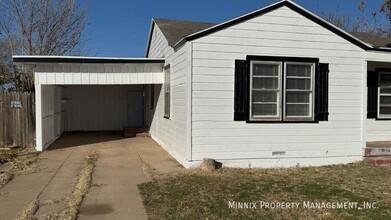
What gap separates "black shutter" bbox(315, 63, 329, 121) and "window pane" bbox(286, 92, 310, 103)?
0.79 feet

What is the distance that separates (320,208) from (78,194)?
4.08 metres

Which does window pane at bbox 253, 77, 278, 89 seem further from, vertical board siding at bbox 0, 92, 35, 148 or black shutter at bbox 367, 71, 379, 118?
vertical board siding at bbox 0, 92, 35, 148

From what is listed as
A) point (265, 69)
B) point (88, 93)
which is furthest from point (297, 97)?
point (88, 93)

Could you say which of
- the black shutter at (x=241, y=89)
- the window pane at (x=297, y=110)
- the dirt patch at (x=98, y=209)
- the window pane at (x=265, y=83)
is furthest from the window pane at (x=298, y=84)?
the dirt patch at (x=98, y=209)

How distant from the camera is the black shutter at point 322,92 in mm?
9047

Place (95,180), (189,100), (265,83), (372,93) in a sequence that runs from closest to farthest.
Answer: (95,180)
(189,100)
(265,83)
(372,93)

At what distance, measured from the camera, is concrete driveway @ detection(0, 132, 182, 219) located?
560cm

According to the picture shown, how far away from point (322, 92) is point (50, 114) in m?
9.14

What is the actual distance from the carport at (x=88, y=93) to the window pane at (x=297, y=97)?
4.64m

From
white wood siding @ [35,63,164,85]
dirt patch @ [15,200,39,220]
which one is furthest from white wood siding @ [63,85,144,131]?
dirt patch @ [15,200,39,220]

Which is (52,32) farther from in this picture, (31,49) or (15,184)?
(15,184)

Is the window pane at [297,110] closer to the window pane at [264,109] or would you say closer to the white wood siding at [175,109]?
the window pane at [264,109]

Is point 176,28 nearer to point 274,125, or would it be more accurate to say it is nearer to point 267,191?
point 274,125

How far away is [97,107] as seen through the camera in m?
17.9
